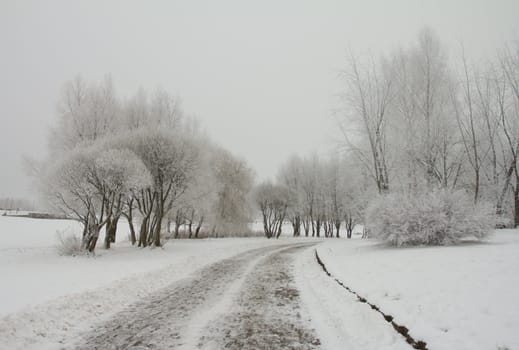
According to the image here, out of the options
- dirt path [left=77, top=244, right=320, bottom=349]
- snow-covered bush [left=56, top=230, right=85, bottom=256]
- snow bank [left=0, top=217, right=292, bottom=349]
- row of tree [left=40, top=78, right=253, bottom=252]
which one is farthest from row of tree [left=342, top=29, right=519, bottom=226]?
snow-covered bush [left=56, top=230, right=85, bottom=256]

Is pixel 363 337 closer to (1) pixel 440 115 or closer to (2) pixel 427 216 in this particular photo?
(2) pixel 427 216

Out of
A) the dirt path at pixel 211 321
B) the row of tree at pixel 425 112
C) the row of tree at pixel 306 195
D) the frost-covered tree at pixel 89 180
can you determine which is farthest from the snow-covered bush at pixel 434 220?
the row of tree at pixel 306 195

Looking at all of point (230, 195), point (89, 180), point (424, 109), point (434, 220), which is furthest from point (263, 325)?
Result: point (230, 195)

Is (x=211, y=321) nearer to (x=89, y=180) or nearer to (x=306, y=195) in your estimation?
(x=89, y=180)

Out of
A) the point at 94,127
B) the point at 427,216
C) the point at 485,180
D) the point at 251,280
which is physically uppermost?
the point at 94,127

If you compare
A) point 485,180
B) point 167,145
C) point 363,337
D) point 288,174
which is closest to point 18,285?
point 363,337

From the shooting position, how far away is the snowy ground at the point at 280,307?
4.34 meters

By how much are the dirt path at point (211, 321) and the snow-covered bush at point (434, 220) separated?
7287 mm

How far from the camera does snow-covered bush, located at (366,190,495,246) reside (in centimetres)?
1252

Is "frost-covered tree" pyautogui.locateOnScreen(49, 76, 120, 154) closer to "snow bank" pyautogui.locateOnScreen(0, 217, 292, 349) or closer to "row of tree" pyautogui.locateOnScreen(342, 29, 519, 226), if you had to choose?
"snow bank" pyautogui.locateOnScreen(0, 217, 292, 349)

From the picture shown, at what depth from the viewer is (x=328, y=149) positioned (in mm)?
21172

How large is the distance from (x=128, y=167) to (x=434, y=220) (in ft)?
51.7

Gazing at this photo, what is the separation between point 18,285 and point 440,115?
80.2 ft

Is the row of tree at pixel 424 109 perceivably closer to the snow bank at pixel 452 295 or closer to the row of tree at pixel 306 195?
the snow bank at pixel 452 295
